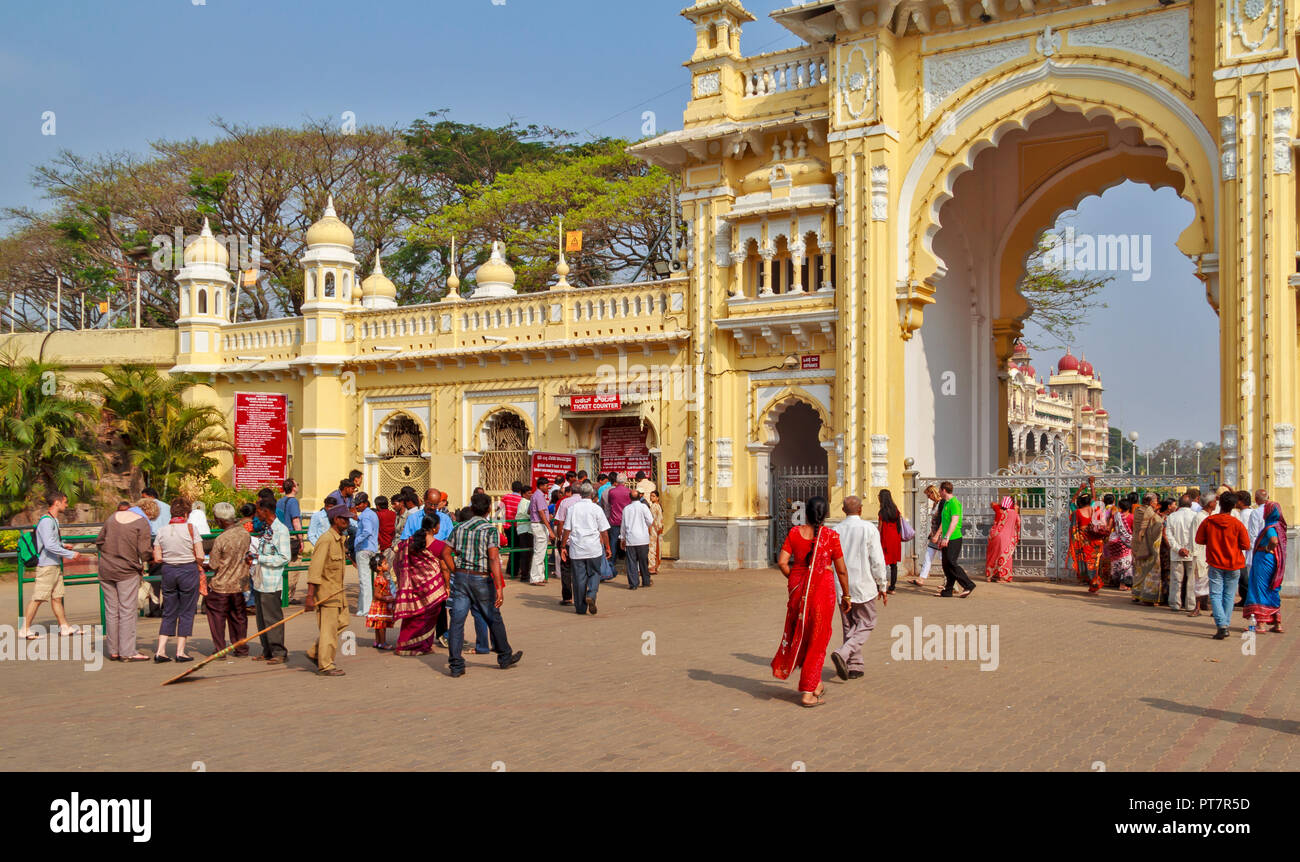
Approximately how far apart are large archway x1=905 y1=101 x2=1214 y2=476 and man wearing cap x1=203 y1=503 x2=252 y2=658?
37.1 ft

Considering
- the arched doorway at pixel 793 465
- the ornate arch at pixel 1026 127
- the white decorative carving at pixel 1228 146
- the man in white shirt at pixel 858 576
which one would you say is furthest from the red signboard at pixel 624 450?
the man in white shirt at pixel 858 576

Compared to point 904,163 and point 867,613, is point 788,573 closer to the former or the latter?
point 867,613

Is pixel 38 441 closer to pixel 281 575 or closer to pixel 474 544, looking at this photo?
pixel 281 575

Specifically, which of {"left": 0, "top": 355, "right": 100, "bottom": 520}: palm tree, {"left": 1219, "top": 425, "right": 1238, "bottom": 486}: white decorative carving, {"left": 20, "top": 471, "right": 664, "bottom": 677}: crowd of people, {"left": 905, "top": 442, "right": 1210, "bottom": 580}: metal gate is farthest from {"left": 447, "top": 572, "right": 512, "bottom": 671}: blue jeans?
{"left": 0, "top": 355, "right": 100, "bottom": 520}: palm tree

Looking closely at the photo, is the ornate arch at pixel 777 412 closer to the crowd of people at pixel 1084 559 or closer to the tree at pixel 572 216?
the crowd of people at pixel 1084 559

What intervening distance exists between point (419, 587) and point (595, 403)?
410 inches

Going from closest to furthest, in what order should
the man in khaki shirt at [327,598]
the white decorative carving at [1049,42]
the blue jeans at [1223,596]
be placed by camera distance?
the man in khaki shirt at [327,598] < the blue jeans at [1223,596] < the white decorative carving at [1049,42]

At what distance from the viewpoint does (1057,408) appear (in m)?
59.5

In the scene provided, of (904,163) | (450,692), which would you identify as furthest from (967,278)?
(450,692)

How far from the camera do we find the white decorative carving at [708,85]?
769 inches

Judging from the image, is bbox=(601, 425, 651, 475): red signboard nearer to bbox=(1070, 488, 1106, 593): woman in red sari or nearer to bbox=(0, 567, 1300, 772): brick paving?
bbox=(1070, 488, 1106, 593): woman in red sari

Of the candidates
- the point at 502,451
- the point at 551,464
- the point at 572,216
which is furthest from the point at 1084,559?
the point at 572,216

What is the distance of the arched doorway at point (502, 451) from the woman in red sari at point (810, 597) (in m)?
14.7

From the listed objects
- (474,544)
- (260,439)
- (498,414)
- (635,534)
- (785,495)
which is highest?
A: (498,414)
